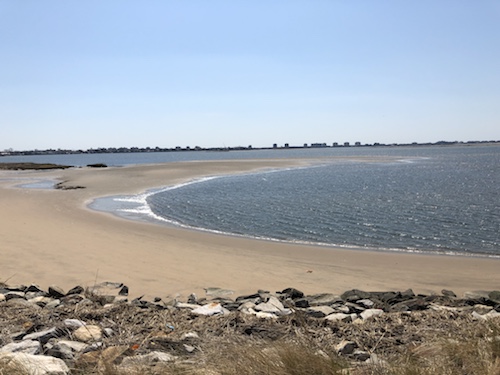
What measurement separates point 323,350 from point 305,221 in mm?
15533

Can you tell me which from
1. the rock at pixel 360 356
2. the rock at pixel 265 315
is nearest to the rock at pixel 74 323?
the rock at pixel 265 315

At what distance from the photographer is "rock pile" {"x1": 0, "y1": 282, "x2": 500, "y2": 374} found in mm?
4719

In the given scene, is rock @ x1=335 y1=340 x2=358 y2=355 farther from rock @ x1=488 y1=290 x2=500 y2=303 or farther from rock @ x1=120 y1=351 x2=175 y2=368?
rock @ x1=488 y1=290 x2=500 y2=303

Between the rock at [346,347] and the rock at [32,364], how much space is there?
2.67 m

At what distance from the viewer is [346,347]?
16.6 ft

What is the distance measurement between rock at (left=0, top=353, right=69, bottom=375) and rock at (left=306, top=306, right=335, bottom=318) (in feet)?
11.5

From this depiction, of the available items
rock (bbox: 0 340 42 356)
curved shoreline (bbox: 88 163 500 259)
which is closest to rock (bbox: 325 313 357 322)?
rock (bbox: 0 340 42 356)

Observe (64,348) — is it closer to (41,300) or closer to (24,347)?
(24,347)

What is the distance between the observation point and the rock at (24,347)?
4.88 metres

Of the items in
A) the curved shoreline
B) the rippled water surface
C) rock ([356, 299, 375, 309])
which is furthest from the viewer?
the rippled water surface

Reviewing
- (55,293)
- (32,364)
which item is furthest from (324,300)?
(32,364)

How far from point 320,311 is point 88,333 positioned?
319 cm

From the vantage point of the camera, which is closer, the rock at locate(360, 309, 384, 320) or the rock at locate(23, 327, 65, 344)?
the rock at locate(23, 327, 65, 344)

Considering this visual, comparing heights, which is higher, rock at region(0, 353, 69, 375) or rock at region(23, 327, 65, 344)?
rock at region(0, 353, 69, 375)
